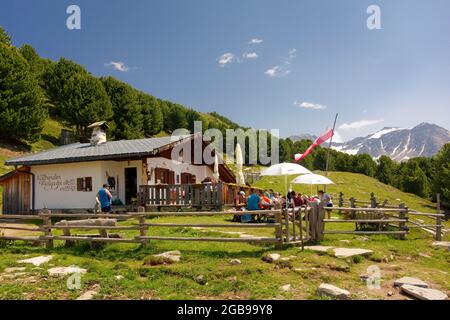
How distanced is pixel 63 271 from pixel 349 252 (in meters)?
7.13

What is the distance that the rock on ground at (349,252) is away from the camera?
8703 mm

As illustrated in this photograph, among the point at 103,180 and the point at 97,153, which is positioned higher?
the point at 97,153

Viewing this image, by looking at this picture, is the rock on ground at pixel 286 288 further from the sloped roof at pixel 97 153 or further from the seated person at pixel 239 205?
the sloped roof at pixel 97 153

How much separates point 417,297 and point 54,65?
57478 millimetres

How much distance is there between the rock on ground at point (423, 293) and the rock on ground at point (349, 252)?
6.27ft

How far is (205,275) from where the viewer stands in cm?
737

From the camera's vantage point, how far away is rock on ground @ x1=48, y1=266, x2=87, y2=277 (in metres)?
7.77

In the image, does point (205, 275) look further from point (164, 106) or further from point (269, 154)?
point (269, 154)

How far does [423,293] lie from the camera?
648cm

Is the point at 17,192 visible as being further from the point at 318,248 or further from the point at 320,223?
the point at 318,248

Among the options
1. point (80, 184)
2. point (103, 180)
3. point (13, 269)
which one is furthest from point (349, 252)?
point (80, 184)

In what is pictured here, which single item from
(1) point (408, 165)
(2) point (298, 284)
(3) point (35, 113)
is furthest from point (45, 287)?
(1) point (408, 165)

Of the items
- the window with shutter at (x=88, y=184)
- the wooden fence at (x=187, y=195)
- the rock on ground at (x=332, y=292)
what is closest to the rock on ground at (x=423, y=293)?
the rock on ground at (x=332, y=292)
